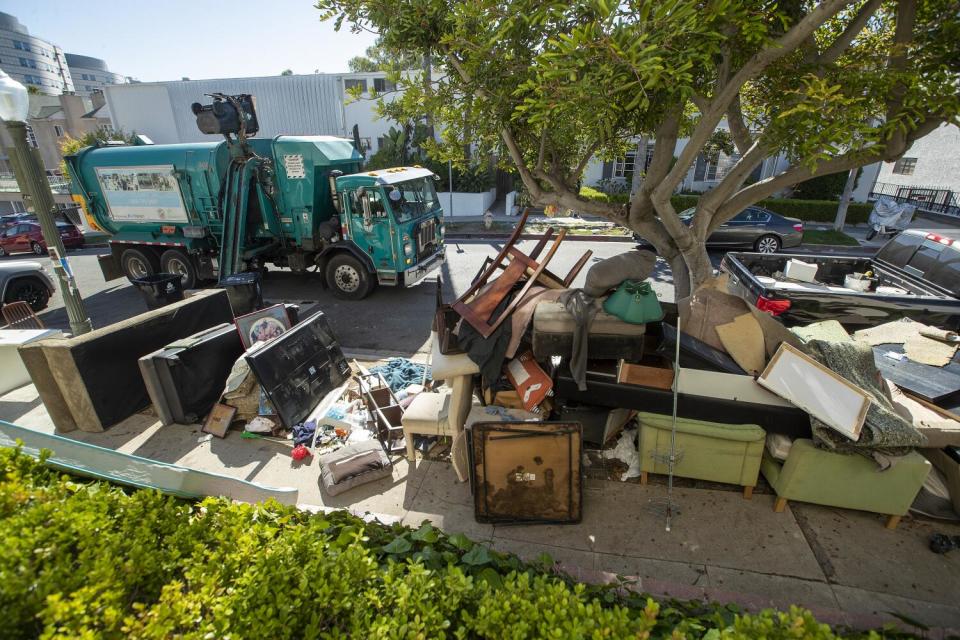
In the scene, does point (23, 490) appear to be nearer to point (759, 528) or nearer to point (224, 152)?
point (759, 528)

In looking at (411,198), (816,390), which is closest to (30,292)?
(411,198)

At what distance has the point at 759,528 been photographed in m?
3.64

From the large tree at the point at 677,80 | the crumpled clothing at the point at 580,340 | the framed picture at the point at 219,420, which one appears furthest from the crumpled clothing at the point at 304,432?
the large tree at the point at 677,80

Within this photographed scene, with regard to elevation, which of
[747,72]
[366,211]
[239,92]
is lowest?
[366,211]

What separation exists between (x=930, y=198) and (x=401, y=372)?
23.8m

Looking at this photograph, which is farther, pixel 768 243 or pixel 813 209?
pixel 813 209

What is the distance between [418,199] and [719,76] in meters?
6.81

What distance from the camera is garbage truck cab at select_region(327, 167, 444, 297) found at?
352 inches

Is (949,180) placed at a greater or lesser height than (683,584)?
greater

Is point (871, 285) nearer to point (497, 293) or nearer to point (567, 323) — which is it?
point (567, 323)

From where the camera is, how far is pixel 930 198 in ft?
59.3

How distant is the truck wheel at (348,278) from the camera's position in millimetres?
9516

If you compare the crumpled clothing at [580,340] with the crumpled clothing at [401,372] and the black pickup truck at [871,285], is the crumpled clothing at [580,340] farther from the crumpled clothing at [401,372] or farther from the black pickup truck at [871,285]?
the black pickup truck at [871,285]

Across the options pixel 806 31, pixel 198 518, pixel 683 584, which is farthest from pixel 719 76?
pixel 198 518
